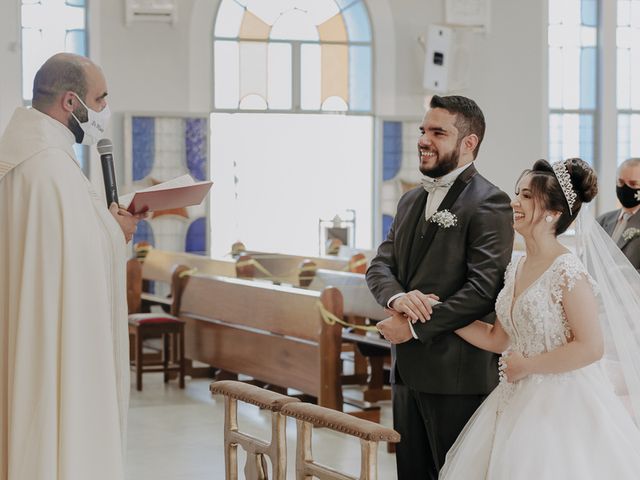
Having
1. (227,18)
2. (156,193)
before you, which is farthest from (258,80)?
(156,193)

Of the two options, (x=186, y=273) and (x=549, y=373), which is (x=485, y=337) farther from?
(x=186, y=273)

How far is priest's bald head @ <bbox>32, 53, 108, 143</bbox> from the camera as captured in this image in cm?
326

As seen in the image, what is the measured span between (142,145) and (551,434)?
943 cm

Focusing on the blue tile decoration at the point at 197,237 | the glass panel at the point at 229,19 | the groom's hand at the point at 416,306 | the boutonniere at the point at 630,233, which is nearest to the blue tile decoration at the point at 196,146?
the blue tile decoration at the point at 197,237

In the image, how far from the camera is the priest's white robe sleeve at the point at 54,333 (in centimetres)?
312

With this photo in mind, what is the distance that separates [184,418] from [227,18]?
6566 millimetres

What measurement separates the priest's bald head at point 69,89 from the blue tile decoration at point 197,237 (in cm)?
884

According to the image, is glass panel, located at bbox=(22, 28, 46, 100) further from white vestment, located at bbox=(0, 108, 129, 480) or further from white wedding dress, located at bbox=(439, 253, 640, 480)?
white wedding dress, located at bbox=(439, 253, 640, 480)

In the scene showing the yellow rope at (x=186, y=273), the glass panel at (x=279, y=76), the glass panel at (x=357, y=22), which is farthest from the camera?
the glass panel at (x=357, y=22)

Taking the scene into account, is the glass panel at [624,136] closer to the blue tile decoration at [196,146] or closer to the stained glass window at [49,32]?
the blue tile decoration at [196,146]

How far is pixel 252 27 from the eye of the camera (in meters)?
12.6

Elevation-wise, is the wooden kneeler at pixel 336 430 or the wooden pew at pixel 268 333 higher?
the wooden kneeler at pixel 336 430

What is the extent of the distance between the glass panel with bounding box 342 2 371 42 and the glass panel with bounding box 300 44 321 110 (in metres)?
0.49

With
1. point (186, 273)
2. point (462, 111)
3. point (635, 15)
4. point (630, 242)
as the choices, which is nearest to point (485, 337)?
point (462, 111)
